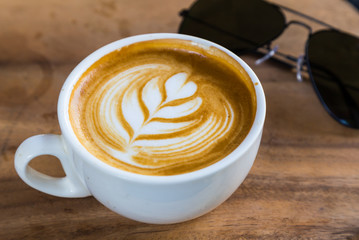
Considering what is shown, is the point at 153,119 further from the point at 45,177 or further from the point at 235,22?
the point at 235,22

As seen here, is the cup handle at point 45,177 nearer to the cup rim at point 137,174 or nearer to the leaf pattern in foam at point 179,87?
the cup rim at point 137,174

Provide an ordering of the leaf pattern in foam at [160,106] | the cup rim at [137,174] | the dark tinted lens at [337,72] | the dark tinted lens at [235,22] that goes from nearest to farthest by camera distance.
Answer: the cup rim at [137,174]
the leaf pattern in foam at [160,106]
the dark tinted lens at [337,72]
the dark tinted lens at [235,22]

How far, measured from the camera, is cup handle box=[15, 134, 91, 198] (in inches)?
24.8

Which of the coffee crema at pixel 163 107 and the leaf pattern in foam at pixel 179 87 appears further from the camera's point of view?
the leaf pattern in foam at pixel 179 87

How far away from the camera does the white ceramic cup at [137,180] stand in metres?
0.56

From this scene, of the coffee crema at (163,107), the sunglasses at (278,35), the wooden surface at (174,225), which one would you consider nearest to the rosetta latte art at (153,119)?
the coffee crema at (163,107)

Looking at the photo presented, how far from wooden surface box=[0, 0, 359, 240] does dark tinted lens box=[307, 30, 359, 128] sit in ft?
0.11

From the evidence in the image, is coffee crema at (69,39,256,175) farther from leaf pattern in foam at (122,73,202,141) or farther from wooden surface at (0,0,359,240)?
wooden surface at (0,0,359,240)

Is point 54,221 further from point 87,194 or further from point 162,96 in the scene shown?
point 162,96

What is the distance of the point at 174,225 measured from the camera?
72 cm

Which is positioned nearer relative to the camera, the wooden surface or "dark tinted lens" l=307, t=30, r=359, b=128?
the wooden surface

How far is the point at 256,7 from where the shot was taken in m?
1.23

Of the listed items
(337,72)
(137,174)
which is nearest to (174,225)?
(137,174)

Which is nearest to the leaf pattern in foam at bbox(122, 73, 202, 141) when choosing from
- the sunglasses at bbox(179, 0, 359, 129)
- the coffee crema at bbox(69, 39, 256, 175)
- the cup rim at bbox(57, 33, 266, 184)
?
the coffee crema at bbox(69, 39, 256, 175)
